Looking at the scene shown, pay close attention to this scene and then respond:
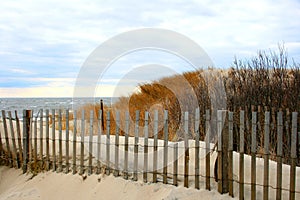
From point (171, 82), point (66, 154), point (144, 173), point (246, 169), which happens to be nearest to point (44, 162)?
point (66, 154)

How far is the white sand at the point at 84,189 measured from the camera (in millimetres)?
4902

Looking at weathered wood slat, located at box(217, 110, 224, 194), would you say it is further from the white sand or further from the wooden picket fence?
the white sand

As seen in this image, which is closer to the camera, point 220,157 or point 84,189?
point 220,157

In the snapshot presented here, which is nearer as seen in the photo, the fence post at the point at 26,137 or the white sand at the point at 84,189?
the white sand at the point at 84,189

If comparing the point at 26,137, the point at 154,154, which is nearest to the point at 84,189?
the point at 154,154

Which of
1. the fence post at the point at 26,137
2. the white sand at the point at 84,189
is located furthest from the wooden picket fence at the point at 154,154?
the white sand at the point at 84,189

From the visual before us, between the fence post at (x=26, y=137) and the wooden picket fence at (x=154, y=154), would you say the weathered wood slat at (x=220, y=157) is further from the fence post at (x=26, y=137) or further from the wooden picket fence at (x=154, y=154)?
the fence post at (x=26, y=137)

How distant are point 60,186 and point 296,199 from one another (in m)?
3.84

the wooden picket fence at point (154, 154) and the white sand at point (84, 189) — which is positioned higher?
the wooden picket fence at point (154, 154)

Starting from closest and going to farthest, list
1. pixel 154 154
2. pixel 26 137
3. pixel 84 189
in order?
1. pixel 154 154
2. pixel 84 189
3. pixel 26 137

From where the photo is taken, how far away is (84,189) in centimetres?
560

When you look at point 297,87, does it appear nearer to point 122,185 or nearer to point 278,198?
point 278,198

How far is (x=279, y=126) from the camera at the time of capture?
4.49 metres

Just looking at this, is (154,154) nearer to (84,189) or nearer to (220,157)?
(220,157)
